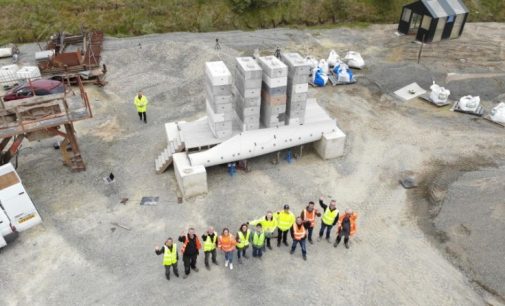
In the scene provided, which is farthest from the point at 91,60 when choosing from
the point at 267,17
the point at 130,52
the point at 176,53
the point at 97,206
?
the point at 267,17

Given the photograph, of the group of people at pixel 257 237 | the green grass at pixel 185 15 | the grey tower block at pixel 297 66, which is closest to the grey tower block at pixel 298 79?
the grey tower block at pixel 297 66

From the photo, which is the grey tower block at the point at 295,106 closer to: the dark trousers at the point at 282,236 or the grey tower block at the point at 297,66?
the grey tower block at the point at 297,66

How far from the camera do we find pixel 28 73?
21609mm

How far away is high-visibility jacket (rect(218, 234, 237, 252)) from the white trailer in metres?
6.60

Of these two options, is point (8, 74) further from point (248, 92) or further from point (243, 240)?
point (243, 240)

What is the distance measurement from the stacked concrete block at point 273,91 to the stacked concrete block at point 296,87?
0.33 meters

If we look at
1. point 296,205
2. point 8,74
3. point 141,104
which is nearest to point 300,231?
point 296,205

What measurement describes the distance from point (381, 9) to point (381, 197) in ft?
78.7

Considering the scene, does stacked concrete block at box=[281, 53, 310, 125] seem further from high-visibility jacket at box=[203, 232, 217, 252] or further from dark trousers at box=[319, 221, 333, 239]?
high-visibility jacket at box=[203, 232, 217, 252]

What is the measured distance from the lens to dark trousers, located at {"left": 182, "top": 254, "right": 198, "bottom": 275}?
10.8 metres

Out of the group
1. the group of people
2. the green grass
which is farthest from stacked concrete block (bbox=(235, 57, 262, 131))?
the green grass

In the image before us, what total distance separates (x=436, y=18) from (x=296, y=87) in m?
17.0

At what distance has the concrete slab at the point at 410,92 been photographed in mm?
21172

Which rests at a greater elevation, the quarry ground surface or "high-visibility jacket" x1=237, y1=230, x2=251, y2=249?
"high-visibility jacket" x1=237, y1=230, x2=251, y2=249
